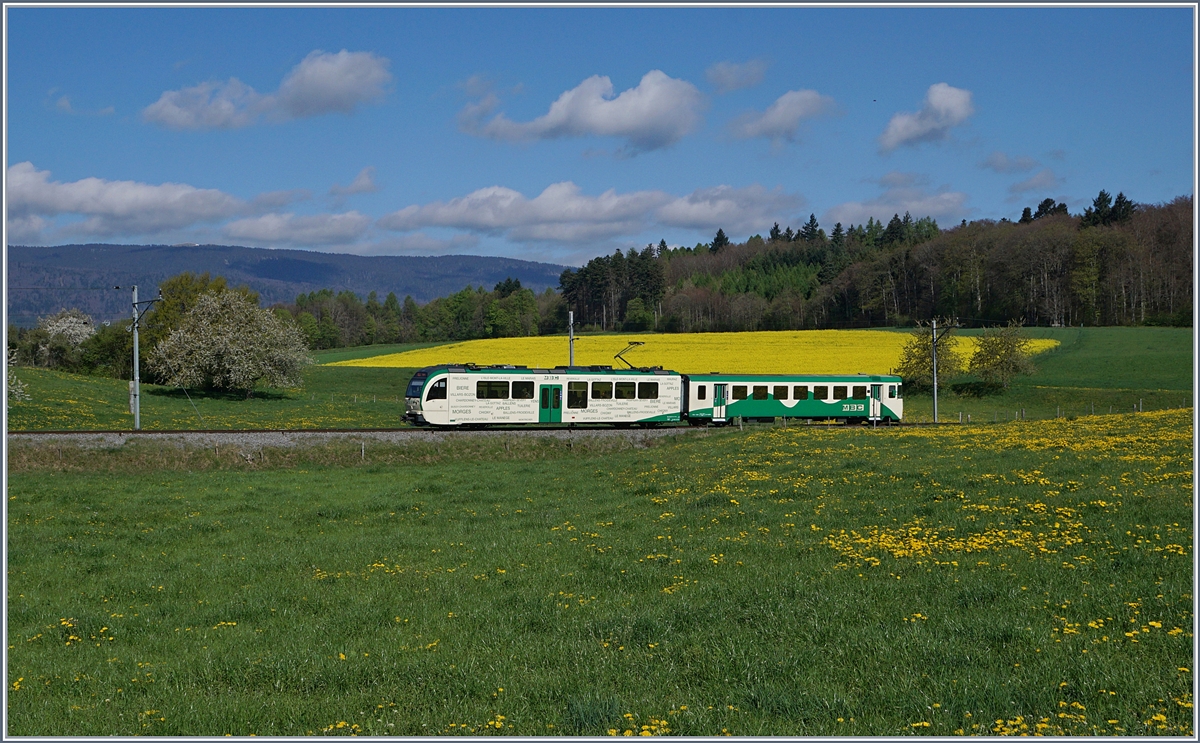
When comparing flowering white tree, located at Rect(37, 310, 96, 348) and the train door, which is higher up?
flowering white tree, located at Rect(37, 310, 96, 348)

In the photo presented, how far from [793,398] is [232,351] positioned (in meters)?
41.4

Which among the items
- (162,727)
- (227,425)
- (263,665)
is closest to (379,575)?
(263,665)

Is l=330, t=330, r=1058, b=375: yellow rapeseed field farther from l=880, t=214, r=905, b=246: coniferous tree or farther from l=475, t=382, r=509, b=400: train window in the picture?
l=880, t=214, r=905, b=246: coniferous tree

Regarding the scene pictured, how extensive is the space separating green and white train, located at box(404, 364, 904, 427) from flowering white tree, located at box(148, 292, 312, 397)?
28.5 m

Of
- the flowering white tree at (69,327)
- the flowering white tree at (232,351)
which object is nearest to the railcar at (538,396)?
the flowering white tree at (232,351)

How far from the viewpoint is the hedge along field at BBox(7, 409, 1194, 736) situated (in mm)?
8445

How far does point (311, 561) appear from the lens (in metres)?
16.6

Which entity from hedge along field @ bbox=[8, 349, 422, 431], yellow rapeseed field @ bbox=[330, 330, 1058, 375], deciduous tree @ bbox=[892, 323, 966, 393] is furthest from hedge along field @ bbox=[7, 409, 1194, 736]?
yellow rapeseed field @ bbox=[330, 330, 1058, 375]

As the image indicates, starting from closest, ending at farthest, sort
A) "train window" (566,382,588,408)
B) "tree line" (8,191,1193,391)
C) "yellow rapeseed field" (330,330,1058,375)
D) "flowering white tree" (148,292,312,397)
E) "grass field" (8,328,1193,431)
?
1. "train window" (566,382,588,408)
2. "grass field" (8,328,1193,431)
3. "flowering white tree" (148,292,312,397)
4. "yellow rapeseed field" (330,330,1058,375)
5. "tree line" (8,191,1193,391)

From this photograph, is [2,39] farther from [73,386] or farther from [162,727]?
[73,386]

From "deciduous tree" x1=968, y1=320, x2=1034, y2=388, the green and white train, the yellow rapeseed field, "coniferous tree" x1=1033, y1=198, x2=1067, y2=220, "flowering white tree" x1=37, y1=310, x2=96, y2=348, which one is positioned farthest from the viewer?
"coniferous tree" x1=1033, y1=198, x2=1067, y2=220

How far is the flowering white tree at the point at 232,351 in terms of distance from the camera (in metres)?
68.2

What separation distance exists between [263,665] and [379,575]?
5.05m

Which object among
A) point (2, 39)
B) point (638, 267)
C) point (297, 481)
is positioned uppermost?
point (638, 267)
